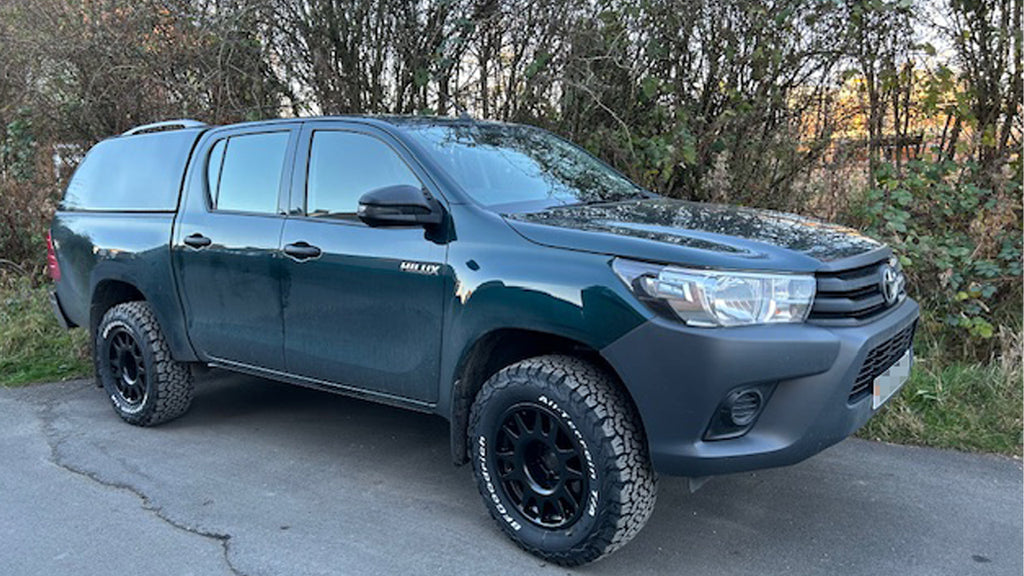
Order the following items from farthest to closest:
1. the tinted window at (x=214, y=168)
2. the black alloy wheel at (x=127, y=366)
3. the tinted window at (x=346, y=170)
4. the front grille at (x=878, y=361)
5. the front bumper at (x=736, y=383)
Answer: the black alloy wheel at (x=127, y=366) < the tinted window at (x=214, y=168) < the tinted window at (x=346, y=170) < the front grille at (x=878, y=361) < the front bumper at (x=736, y=383)

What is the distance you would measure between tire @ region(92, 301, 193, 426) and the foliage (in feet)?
15.4

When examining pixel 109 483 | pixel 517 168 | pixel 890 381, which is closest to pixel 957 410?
pixel 890 381

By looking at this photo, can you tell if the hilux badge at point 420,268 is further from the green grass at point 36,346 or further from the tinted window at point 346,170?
the green grass at point 36,346

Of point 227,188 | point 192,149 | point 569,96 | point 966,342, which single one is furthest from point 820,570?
point 569,96

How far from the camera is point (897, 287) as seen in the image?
335 centimetres

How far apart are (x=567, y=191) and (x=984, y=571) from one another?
2329 millimetres

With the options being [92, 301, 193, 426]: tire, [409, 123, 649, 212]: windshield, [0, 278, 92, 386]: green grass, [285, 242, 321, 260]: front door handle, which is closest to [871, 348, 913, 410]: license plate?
[409, 123, 649, 212]: windshield

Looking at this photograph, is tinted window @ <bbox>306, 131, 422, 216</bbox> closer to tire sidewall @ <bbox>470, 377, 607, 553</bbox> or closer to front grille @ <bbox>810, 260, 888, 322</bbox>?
tire sidewall @ <bbox>470, 377, 607, 553</bbox>

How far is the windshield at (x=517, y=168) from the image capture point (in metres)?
3.65

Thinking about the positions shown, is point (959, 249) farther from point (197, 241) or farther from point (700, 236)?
point (197, 241)

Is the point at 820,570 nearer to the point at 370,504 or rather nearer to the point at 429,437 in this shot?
the point at 370,504

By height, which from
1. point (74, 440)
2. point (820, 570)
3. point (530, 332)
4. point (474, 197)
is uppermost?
point (474, 197)

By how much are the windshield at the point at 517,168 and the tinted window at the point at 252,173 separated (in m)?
0.83

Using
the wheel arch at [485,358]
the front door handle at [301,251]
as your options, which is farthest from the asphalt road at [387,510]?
the front door handle at [301,251]
